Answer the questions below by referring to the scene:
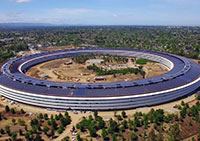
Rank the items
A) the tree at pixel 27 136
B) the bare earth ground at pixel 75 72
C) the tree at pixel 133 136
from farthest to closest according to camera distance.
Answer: the bare earth ground at pixel 75 72
the tree at pixel 27 136
the tree at pixel 133 136

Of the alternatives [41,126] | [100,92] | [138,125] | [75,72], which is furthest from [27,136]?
[75,72]

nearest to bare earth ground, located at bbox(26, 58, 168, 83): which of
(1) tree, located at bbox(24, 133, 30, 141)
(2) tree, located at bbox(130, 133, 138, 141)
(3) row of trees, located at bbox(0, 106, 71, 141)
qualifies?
(3) row of trees, located at bbox(0, 106, 71, 141)

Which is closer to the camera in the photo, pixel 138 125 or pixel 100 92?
pixel 138 125

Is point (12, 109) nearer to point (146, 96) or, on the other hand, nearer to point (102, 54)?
point (146, 96)

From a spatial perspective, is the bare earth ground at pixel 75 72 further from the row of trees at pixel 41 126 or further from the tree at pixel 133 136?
the tree at pixel 133 136

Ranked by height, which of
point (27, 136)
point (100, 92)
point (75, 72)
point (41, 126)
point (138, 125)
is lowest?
point (41, 126)

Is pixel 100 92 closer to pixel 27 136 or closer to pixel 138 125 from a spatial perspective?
pixel 138 125

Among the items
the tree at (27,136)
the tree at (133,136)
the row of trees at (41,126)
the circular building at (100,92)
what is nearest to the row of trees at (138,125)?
the tree at (133,136)

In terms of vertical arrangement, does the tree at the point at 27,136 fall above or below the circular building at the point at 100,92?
below
